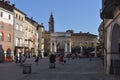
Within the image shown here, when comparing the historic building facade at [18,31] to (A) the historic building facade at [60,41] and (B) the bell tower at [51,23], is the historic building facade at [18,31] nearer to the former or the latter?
(A) the historic building facade at [60,41]

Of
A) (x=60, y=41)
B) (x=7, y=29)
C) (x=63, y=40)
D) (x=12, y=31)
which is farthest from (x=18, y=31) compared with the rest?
(x=63, y=40)

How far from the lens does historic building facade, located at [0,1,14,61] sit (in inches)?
3231

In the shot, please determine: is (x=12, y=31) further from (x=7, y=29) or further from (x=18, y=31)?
(x=18, y=31)

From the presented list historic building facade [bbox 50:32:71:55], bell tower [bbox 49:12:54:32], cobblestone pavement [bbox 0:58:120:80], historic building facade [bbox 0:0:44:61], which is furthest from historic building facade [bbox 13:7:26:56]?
bell tower [bbox 49:12:54:32]

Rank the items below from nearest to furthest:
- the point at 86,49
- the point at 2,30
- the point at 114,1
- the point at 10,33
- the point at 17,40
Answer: the point at 114,1
the point at 2,30
the point at 10,33
the point at 17,40
the point at 86,49

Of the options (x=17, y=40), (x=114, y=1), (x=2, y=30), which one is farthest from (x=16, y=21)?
(x=114, y=1)

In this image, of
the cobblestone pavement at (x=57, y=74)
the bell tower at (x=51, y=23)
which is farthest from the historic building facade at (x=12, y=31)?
the bell tower at (x=51, y=23)

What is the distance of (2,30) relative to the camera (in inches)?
3241

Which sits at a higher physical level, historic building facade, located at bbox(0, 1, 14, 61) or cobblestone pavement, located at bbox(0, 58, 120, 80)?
historic building facade, located at bbox(0, 1, 14, 61)

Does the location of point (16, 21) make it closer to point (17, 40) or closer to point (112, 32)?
point (17, 40)

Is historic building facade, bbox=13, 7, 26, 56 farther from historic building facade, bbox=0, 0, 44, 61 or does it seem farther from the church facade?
the church facade

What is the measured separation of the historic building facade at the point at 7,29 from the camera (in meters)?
82.1

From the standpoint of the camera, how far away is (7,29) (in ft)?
282

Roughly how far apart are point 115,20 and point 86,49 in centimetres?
12492
